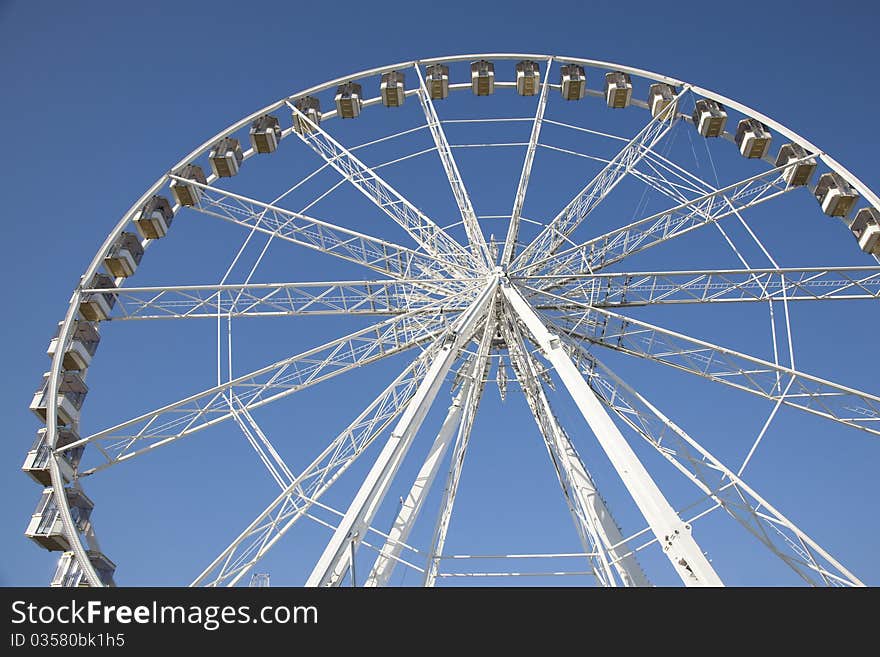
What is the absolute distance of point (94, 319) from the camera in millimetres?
16000

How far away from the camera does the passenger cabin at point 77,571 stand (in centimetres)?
1281

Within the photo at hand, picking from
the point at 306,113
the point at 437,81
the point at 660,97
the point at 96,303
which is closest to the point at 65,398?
the point at 96,303

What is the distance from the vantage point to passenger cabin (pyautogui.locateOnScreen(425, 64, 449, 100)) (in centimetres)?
2028

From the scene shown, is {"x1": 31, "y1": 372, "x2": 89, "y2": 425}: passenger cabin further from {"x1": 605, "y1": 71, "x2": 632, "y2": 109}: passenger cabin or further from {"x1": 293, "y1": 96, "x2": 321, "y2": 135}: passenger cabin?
{"x1": 605, "y1": 71, "x2": 632, "y2": 109}: passenger cabin

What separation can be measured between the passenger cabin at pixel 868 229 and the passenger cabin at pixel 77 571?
15.6 meters

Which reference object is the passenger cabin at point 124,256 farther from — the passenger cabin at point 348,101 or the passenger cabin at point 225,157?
the passenger cabin at point 348,101

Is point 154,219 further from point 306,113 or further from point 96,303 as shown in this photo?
point 306,113

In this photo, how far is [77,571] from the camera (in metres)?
13.0

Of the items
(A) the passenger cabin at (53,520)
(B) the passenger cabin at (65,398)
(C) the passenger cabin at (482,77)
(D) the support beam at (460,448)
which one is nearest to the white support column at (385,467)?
(D) the support beam at (460,448)

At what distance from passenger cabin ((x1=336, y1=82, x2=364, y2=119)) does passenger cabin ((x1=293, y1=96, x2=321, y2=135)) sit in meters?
0.56

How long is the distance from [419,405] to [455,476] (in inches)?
225

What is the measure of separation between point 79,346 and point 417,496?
7326 mm
